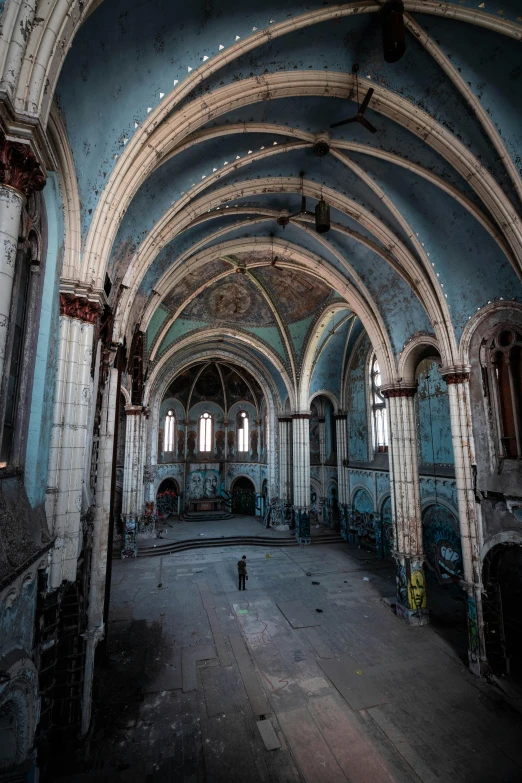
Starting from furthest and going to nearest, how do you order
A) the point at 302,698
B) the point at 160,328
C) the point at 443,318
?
the point at 160,328 → the point at 443,318 → the point at 302,698

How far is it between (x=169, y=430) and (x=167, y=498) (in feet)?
16.3

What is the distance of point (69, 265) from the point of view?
538cm

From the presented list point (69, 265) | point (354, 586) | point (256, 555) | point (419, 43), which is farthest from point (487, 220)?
point (256, 555)

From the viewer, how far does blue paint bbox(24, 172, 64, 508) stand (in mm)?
4645

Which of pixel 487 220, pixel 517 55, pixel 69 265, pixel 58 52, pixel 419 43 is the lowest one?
pixel 69 265

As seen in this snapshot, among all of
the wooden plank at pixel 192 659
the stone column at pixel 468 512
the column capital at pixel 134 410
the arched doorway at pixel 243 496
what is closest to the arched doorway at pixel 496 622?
the stone column at pixel 468 512

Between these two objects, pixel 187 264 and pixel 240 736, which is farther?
pixel 187 264

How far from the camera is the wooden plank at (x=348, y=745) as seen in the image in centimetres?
584

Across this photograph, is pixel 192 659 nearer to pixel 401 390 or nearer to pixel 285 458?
pixel 401 390

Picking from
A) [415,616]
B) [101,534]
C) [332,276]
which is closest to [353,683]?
[415,616]

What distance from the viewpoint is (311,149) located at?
29.9ft

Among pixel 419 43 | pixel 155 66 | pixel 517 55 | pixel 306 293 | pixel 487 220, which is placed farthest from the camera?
pixel 306 293

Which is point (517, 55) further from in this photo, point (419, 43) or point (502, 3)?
point (419, 43)

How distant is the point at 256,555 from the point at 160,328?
1139cm
